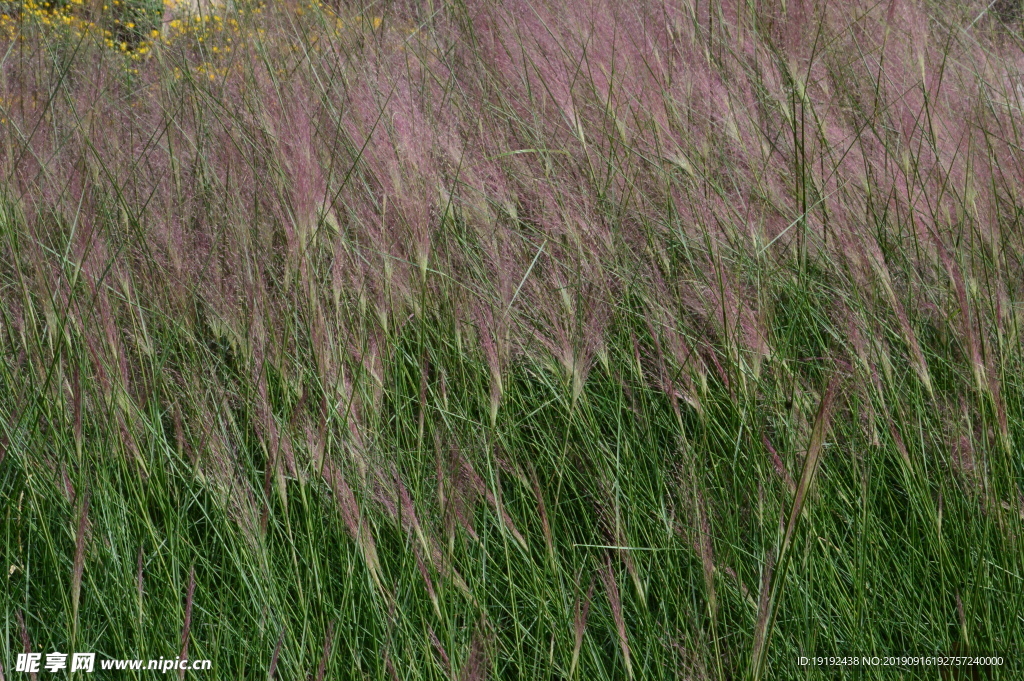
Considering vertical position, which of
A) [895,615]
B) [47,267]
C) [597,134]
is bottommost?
[895,615]

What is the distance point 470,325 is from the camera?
54.2 inches

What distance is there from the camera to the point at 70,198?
5.42ft

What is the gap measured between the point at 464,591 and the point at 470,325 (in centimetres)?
46

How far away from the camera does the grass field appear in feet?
3.57

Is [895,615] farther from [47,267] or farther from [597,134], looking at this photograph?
[47,267]

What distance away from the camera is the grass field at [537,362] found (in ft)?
3.57

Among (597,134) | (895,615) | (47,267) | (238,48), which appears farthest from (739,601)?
(238,48)

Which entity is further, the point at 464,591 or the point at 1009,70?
the point at 1009,70

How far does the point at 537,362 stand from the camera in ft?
4.49

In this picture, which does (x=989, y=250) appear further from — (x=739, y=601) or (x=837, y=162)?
(x=739, y=601)

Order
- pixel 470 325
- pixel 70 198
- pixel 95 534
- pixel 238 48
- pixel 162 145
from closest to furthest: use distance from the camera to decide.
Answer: pixel 95 534, pixel 470 325, pixel 70 198, pixel 162 145, pixel 238 48

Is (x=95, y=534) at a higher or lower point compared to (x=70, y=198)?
lower

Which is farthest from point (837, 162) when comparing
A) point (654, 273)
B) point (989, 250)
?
point (654, 273)

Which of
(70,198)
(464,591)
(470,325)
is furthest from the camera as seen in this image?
(70,198)
